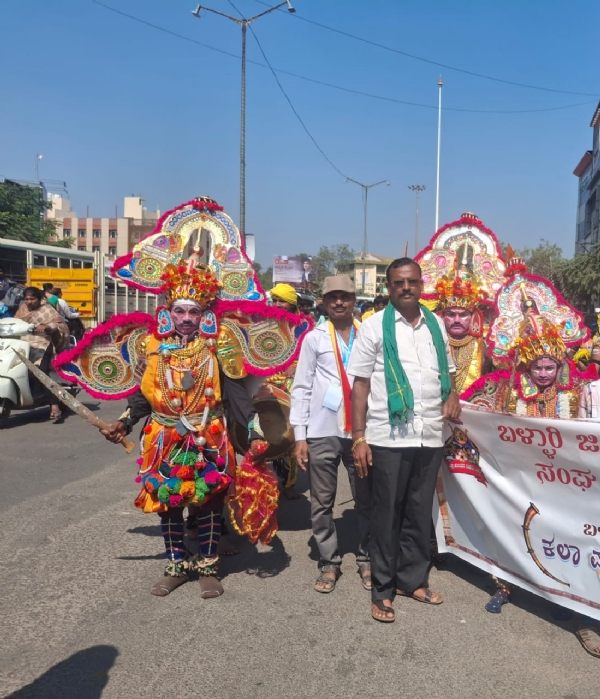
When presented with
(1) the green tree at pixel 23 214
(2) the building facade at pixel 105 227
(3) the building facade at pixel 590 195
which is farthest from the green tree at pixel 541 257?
(2) the building facade at pixel 105 227

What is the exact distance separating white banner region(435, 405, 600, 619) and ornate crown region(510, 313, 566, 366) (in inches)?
18.9

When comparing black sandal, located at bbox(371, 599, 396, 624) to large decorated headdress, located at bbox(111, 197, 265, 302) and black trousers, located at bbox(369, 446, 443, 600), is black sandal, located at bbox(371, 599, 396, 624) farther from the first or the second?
large decorated headdress, located at bbox(111, 197, 265, 302)

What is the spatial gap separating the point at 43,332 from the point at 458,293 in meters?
6.28

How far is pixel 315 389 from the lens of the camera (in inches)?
160

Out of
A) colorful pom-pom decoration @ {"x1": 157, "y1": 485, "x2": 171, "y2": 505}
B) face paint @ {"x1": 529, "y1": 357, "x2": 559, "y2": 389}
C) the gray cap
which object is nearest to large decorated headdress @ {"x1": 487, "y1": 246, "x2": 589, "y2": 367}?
face paint @ {"x1": 529, "y1": 357, "x2": 559, "y2": 389}

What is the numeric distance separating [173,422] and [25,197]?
3160cm

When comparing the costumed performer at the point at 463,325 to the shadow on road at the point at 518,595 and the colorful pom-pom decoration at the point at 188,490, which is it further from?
the colorful pom-pom decoration at the point at 188,490

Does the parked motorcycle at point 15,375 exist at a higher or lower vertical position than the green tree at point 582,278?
lower

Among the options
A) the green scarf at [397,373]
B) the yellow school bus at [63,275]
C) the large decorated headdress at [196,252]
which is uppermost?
the yellow school bus at [63,275]

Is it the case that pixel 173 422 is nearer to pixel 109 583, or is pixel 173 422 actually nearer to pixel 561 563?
pixel 109 583

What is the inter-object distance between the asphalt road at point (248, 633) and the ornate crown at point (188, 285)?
1.77 m

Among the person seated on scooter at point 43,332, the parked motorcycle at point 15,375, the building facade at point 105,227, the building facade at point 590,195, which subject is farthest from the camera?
the building facade at point 105,227

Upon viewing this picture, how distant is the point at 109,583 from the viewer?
154 inches

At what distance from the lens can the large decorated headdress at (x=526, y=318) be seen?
4.15m
